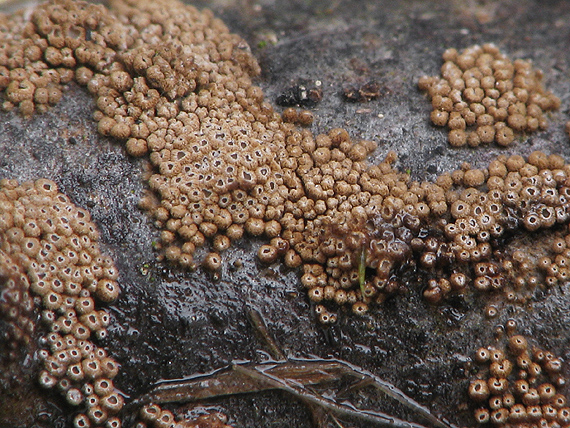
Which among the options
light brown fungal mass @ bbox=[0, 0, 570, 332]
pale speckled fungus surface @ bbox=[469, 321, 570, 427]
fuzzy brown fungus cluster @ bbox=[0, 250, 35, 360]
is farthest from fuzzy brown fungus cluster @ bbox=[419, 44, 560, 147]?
fuzzy brown fungus cluster @ bbox=[0, 250, 35, 360]

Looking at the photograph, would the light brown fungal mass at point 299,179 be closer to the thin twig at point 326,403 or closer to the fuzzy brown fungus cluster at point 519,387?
the fuzzy brown fungus cluster at point 519,387

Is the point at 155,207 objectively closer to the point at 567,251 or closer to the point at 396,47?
the point at 396,47

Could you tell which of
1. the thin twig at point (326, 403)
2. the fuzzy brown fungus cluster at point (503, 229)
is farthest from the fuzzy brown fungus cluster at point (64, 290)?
the fuzzy brown fungus cluster at point (503, 229)

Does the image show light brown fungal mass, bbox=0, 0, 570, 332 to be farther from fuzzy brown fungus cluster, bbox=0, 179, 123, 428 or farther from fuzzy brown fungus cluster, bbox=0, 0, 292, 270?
fuzzy brown fungus cluster, bbox=0, 179, 123, 428

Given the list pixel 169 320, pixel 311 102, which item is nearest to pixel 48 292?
pixel 169 320

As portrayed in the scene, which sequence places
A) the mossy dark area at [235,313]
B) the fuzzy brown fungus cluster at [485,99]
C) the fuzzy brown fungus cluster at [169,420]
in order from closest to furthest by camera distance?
the fuzzy brown fungus cluster at [169,420]
the mossy dark area at [235,313]
the fuzzy brown fungus cluster at [485,99]

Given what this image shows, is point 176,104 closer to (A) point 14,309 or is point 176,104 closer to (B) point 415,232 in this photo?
(A) point 14,309
